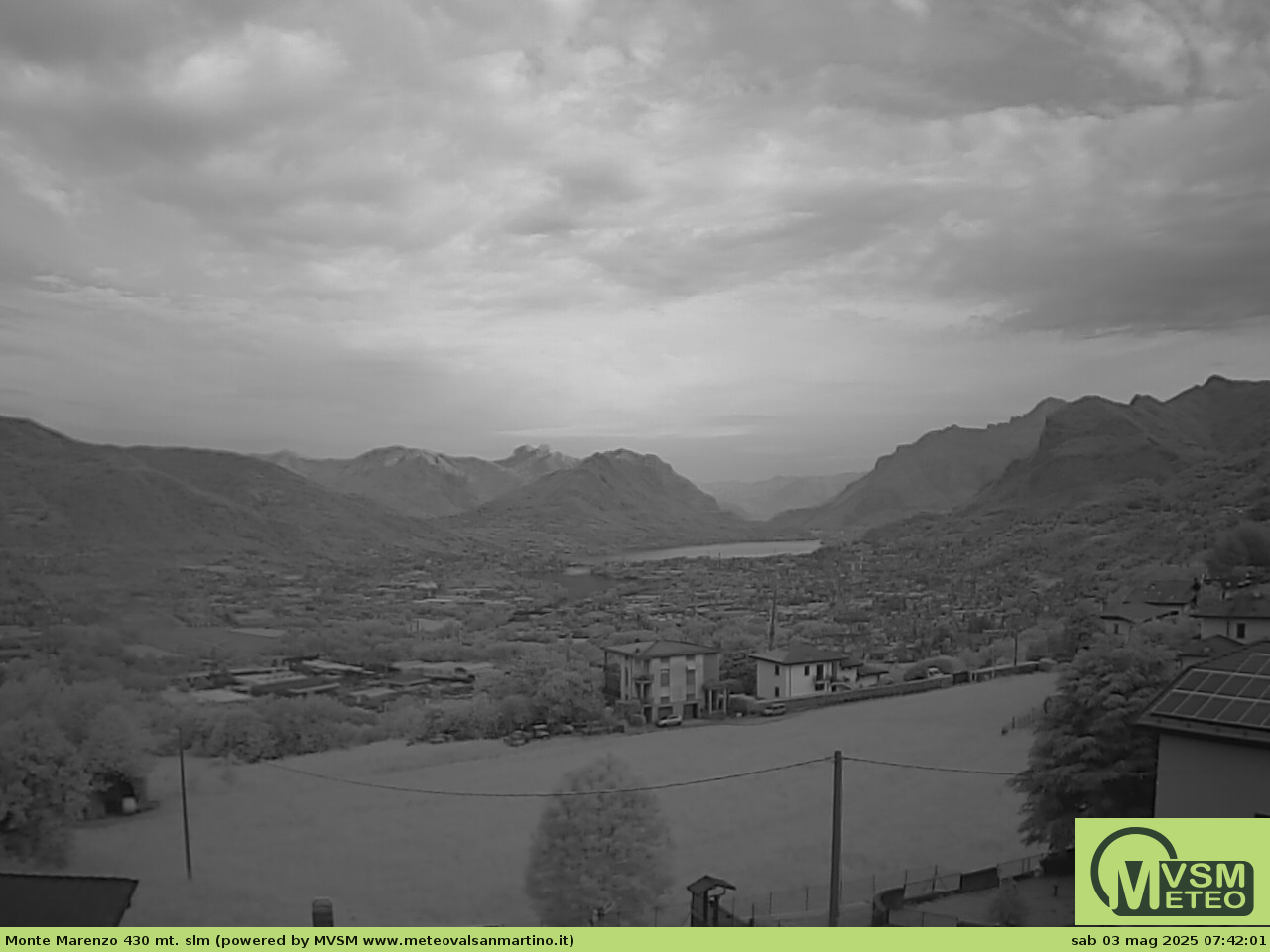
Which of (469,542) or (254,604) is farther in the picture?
(469,542)

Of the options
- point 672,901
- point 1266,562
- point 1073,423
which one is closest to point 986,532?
point 1073,423

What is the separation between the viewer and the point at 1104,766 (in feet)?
26.2

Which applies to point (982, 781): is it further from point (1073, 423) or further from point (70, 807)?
point (1073, 423)

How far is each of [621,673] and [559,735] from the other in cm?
216

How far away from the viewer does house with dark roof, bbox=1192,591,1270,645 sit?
13.5 m

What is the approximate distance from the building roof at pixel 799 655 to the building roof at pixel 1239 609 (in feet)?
20.1

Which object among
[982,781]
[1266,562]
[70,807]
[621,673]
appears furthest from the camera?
[1266,562]

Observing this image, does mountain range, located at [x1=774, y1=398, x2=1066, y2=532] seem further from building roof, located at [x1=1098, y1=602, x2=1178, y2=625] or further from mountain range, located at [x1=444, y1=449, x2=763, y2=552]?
building roof, located at [x1=1098, y1=602, x2=1178, y2=625]

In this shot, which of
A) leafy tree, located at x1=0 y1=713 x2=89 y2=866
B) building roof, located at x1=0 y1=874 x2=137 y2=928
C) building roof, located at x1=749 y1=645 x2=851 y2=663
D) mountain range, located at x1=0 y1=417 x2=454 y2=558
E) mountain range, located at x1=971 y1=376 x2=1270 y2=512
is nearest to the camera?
building roof, located at x1=0 y1=874 x2=137 y2=928

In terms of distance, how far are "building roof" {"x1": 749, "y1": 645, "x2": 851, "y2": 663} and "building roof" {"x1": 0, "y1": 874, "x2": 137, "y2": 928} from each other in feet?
43.8

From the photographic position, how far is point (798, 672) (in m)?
17.2

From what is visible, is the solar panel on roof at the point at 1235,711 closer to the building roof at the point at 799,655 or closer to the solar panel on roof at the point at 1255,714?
the solar panel on roof at the point at 1255,714

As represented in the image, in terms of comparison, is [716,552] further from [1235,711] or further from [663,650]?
[1235,711]

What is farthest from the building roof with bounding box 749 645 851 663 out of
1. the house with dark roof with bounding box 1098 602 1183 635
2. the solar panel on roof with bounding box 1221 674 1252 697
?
the solar panel on roof with bounding box 1221 674 1252 697
